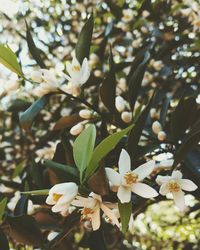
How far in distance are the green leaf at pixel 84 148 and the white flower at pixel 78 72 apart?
0.25m

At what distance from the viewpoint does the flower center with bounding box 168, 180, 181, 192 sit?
2.97ft

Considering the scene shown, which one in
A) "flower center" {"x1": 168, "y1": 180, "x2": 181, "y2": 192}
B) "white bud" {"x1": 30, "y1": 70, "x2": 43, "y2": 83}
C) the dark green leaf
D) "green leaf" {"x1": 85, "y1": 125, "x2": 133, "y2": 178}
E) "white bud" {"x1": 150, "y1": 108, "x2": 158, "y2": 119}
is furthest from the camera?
"white bud" {"x1": 150, "y1": 108, "x2": 158, "y2": 119}

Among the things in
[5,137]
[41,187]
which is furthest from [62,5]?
[41,187]

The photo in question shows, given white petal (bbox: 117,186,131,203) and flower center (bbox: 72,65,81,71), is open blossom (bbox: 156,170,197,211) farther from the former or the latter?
flower center (bbox: 72,65,81,71)

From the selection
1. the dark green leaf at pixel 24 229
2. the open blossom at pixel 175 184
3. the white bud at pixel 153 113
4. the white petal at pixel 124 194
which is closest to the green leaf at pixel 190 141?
the open blossom at pixel 175 184

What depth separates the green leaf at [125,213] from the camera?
803mm

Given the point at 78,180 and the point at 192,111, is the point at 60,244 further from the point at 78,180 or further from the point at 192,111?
the point at 192,111

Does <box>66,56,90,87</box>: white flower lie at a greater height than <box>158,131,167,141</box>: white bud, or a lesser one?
greater

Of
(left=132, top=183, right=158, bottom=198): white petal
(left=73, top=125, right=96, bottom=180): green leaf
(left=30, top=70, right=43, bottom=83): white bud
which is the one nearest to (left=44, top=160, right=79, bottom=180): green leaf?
(left=73, top=125, right=96, bottom=180): green leaf

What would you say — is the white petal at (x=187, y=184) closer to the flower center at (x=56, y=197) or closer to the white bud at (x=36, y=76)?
the flower center at (x=56, y=197)

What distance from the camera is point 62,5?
2.78 m

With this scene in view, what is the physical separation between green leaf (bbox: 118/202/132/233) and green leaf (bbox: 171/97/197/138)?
0.32 m

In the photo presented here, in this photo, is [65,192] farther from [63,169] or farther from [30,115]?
[30,115]

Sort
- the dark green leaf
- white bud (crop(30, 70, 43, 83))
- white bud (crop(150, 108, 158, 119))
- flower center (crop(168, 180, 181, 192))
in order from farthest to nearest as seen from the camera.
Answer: white bud (crop(150, 108, 158, 119))
white bud (crop(30, 70, 43, 83))
the dark green leaf
flower center (crop(168, 180, 181, 192))
